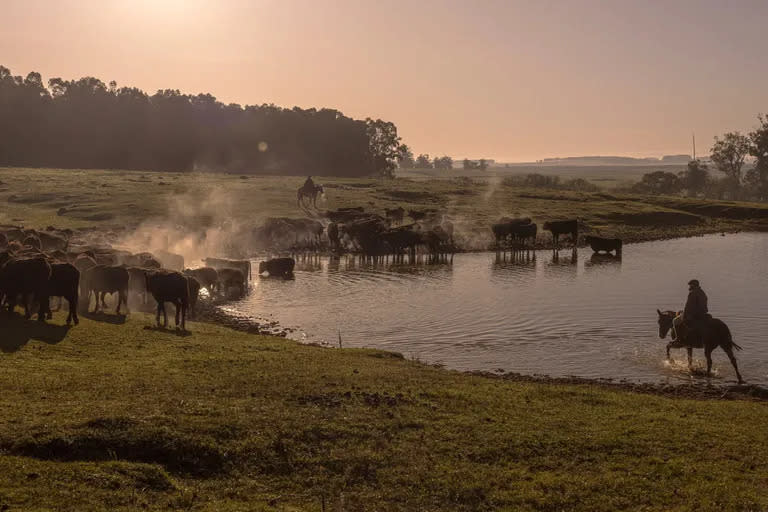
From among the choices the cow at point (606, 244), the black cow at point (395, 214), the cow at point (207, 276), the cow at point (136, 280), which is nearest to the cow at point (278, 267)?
the cow at point (207, 276)

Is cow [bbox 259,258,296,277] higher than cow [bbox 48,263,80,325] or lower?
lower

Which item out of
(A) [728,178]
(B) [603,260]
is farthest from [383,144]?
(B) [603,260]

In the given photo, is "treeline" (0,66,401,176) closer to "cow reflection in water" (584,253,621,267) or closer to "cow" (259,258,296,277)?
"cow reflection in water" (584,253,621,267)

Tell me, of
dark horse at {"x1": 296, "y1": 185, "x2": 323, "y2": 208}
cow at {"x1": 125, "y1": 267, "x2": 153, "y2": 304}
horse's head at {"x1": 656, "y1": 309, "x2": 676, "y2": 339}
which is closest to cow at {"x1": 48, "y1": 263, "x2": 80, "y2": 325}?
cow at {"x1": 125, "y1": 267, "x2": 153, "y2": 304}

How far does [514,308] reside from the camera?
3709 centimetres

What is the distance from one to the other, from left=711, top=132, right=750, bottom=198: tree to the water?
112731 millimetres

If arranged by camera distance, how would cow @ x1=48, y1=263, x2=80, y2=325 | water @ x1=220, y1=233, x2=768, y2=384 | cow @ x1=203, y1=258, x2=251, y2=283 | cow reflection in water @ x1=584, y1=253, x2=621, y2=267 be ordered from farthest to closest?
cow reflection in water @ x1=584, y1=253, x2=621, y2=267 → cow @ x1=203, y1=258, x2=251, y2=283 → water @ x1=220, y1=233, x2=768, y2=384 → cow @ x1=48, y1=263, x2=80, y2=325

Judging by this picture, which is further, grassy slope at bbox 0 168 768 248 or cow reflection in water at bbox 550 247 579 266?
grassy slope at bbox 0 168 768 248

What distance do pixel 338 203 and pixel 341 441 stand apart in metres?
65.0

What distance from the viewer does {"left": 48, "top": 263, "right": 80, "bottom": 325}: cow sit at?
25.6 meters

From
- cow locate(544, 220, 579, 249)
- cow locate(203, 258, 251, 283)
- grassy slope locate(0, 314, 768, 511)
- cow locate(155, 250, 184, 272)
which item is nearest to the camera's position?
grassy slope locate(0, 314, 768, 511)

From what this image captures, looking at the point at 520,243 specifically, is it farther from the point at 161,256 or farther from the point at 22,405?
the point at 22,405

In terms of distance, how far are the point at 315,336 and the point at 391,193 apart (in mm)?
63287

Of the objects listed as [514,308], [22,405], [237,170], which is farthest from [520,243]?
[237,170]
